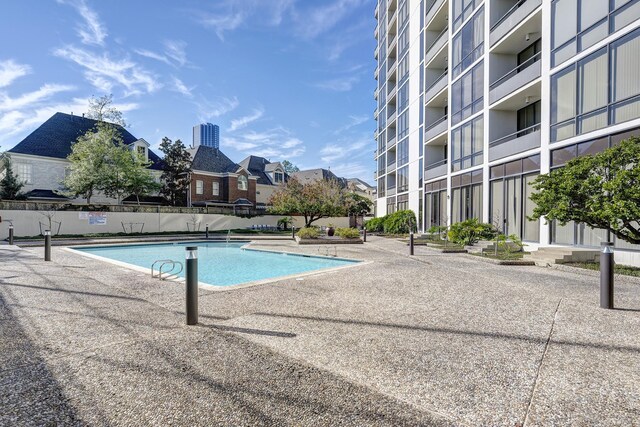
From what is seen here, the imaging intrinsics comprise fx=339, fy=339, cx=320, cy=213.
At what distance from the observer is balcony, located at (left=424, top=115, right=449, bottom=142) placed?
2275 cm

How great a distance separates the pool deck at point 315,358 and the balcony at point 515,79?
11.5 meters

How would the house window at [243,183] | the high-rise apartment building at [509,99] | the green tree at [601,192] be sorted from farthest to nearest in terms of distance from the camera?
1. the house window at [243,183]
2. the high-rise apartment building at [509,99]
3. the green tree at [601,192]

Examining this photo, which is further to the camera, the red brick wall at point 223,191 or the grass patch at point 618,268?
the red brick wall at point 223,191

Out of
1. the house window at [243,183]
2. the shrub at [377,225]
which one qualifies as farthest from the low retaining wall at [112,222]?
the shrub at [377,225]

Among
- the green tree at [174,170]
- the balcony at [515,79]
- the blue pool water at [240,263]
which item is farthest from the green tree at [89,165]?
the balcony at [515,79]

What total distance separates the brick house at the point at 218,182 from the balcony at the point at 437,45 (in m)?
24.0

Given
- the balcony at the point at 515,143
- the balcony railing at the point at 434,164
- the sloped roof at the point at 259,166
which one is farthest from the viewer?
the sloped roof at the point at 259,166

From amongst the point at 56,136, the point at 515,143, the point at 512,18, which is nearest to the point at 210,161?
the point at 56,136

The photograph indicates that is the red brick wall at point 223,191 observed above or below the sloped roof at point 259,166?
below

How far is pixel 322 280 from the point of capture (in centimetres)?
786

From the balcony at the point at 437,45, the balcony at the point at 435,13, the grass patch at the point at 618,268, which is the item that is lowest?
the grass patch at the point at 618,268

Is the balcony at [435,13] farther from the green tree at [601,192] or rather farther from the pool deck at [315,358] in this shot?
the pool deck at [315,358]

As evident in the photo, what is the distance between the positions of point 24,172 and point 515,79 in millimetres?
35994

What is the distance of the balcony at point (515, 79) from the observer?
1453cm
